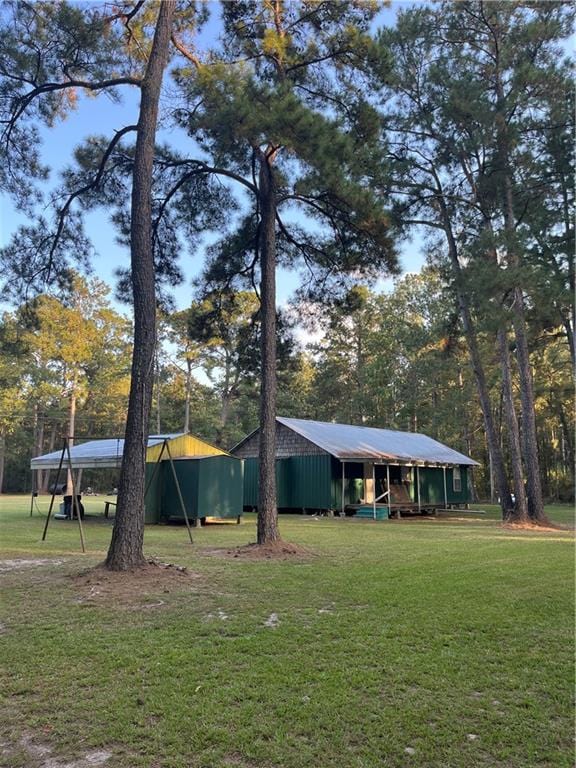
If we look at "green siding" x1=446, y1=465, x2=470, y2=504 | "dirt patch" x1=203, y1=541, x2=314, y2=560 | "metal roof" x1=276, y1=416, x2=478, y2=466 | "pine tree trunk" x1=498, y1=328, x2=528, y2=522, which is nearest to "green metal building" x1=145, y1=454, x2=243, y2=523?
"metal roof" x1=276, y1=416, x2=478, y2=466

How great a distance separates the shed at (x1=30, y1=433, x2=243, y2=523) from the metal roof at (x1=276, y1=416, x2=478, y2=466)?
413 centimetres

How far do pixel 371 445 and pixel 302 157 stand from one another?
13916mm

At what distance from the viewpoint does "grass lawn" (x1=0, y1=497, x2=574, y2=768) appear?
2689 millimetres

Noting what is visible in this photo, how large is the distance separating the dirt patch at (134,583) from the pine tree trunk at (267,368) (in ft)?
7.52

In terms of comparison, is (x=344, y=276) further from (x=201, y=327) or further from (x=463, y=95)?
(x=463, y=95)

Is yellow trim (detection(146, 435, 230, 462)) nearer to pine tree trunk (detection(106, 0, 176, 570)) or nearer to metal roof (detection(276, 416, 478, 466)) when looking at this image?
metal roof (detection(276, 416, 478, 466))

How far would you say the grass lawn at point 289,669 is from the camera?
2689mm

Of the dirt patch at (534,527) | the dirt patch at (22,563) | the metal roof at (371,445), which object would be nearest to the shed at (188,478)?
the metal roof at (371,445)

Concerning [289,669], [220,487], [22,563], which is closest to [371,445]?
[220,487]

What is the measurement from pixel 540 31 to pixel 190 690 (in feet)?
48.8

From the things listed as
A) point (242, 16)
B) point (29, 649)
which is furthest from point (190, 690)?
point (242, 16)

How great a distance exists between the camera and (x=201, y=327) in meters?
12.0

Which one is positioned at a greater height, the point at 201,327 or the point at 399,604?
the point at 201,327

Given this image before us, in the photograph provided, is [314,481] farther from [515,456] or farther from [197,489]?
[515,456]
